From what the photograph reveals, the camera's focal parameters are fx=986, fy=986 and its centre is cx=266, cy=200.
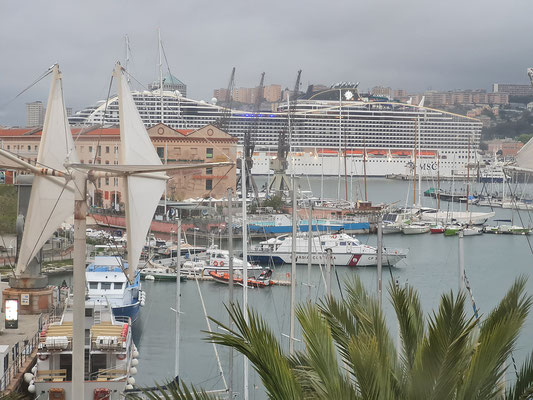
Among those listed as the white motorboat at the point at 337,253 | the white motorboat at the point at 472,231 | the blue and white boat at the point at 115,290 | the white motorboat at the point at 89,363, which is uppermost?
the white motorboat at the point at 472,231

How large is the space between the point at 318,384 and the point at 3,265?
2294 centimetres

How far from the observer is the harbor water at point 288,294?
1568cm

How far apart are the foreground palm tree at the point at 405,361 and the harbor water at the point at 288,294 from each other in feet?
3.97

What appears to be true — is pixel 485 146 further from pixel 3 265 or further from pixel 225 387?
pixel 225 387

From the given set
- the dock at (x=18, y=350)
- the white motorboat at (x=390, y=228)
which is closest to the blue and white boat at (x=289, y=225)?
the white motorboat at (x=390, y=228)

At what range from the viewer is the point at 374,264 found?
29.8 m

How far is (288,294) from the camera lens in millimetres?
22781

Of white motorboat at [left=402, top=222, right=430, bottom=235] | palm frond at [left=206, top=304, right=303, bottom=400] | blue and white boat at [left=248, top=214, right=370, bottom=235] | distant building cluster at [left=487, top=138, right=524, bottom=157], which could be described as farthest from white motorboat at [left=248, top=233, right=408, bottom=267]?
distant building cluster at [left=487, top=138, right=524, bottom=157]

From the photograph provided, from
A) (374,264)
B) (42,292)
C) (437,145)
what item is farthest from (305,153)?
(42,292)

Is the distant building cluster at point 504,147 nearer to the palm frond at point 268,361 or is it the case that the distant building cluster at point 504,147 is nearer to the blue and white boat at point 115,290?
the blue and white boat at point 115,290

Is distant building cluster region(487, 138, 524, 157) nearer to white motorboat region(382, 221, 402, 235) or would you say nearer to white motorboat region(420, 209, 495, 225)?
white motorboat region(420, 209, 495, 225)

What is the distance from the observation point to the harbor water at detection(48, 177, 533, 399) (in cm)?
1568

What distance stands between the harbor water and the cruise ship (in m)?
36.6

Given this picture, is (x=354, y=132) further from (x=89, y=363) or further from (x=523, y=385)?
(x=523, y=385)
